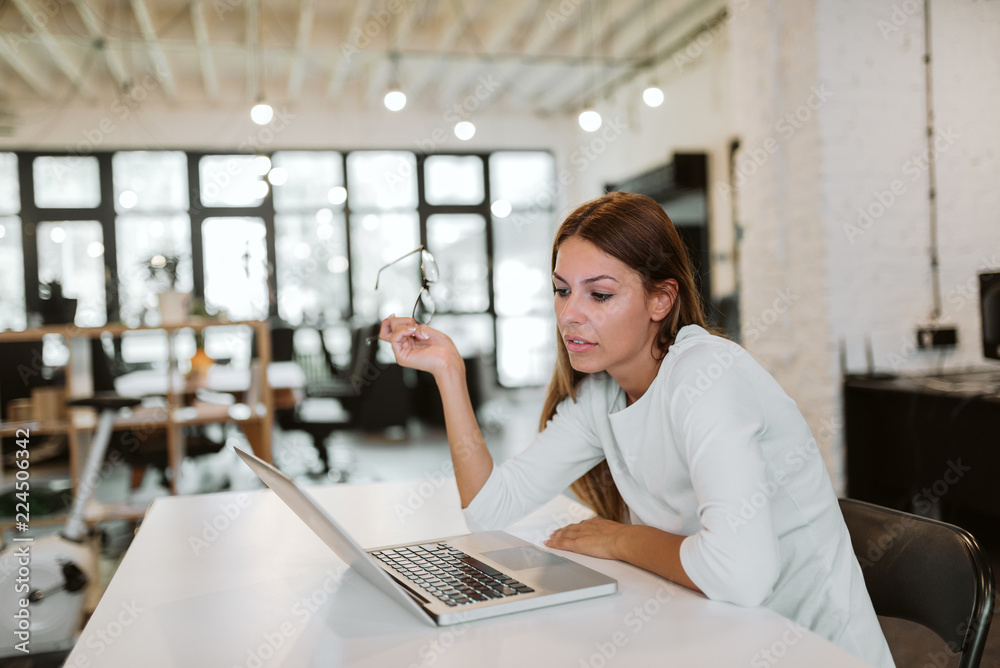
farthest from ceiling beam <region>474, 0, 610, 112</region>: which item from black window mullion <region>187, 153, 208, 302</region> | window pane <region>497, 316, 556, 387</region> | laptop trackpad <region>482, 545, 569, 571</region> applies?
laptop trackpad <region>482, 545, 569, 571</region>

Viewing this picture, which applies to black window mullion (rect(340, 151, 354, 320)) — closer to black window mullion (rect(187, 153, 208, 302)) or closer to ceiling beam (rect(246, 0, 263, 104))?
ceiling beam (rect(246, 0, 263, 104))

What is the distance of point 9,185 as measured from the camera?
8305mm

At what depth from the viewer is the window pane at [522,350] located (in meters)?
9.79

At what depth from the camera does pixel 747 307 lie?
3.98m

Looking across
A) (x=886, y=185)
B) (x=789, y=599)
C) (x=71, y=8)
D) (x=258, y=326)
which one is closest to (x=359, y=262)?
(x=71, y=8)

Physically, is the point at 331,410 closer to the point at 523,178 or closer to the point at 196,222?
the point at 196,222

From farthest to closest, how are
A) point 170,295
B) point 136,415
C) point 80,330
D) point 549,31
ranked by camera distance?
point 549,31
point 170,295
point 136,415
point 80,330

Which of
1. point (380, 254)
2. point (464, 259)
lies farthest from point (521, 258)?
point (380, 254)

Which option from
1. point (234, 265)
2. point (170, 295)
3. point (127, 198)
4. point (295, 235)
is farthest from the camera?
point (295, 235)

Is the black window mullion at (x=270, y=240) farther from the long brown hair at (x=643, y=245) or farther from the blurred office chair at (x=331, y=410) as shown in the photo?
the long brown hair at (x=643, y=245)

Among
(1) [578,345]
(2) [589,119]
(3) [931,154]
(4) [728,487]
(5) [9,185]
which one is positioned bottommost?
(4) [728,487]

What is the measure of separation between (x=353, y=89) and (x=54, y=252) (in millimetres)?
3780

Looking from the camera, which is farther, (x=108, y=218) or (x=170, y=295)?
(x=108, y=218)

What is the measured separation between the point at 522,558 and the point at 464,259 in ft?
28.8
